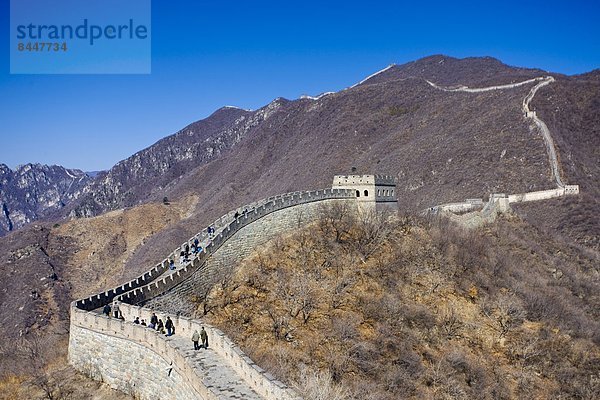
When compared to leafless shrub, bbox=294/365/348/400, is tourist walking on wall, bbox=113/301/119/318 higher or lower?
higher

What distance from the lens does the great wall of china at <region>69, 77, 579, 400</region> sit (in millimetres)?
14853

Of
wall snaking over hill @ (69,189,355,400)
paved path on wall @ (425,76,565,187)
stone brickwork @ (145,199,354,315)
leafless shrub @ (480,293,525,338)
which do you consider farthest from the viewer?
paved path on wall @ (425,76,565,187)

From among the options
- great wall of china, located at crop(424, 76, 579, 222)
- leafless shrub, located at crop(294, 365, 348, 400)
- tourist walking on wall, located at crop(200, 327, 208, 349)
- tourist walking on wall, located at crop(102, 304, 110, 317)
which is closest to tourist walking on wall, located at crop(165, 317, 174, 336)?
tourist walking on wall, located at crop(200, 327, 208, 349)

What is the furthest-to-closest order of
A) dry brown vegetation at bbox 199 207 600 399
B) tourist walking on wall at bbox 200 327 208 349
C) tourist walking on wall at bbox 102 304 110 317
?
dry brown vegetation at bbox 199 207 600 399
tourist walking on wall at bbox 102 304 110 317
tourist walking on wall at bbox 200 327 208 349

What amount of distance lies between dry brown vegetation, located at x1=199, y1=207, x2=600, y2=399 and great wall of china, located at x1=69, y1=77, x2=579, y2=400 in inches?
52.7

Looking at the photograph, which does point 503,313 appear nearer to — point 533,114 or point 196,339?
point 196,339

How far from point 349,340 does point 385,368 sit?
2.17 metres

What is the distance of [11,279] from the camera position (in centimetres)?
8375

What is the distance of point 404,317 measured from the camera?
1251 inches

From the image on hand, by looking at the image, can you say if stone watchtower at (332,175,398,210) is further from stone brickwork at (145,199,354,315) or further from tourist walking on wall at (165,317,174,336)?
tourist walking on wall at (165,317,174,336)

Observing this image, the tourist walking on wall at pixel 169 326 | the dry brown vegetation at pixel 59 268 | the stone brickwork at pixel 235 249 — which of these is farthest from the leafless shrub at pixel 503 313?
the dry brown vegetation at pixel 59 268

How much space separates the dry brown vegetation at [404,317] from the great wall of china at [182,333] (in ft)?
4.39

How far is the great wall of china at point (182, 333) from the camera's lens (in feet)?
48.7

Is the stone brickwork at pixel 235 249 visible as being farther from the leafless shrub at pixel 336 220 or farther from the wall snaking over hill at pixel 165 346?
the leafless shrub at pixel 336 220
